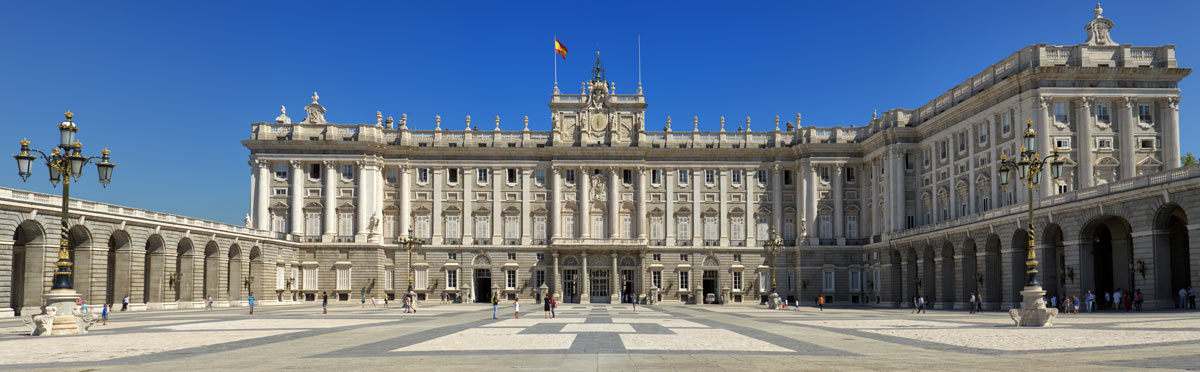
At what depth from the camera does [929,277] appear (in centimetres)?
6888

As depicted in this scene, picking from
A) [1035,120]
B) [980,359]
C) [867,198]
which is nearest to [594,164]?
[867,198]

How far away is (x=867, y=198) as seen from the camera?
277ft

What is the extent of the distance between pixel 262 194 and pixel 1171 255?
66533 mm

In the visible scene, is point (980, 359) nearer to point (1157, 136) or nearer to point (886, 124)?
point (1157, 136)

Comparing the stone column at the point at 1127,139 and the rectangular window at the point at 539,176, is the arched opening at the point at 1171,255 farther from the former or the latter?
the rectangular window at the point at 539,176

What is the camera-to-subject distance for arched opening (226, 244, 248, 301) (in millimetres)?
72375

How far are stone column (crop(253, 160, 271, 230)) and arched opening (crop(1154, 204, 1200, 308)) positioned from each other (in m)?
66.0

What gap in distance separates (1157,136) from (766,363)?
164 feet

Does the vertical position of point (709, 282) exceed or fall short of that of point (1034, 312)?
it falls short

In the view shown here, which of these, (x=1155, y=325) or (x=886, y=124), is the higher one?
(x=886, y=124)

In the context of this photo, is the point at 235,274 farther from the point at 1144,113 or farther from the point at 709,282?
the point at 1144,113

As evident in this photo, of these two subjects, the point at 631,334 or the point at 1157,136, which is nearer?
the point at 631,334

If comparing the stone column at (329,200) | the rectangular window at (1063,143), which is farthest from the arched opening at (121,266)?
the rectangular window at (1063,143)

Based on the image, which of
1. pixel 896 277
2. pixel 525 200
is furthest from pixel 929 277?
pixel 525 200
